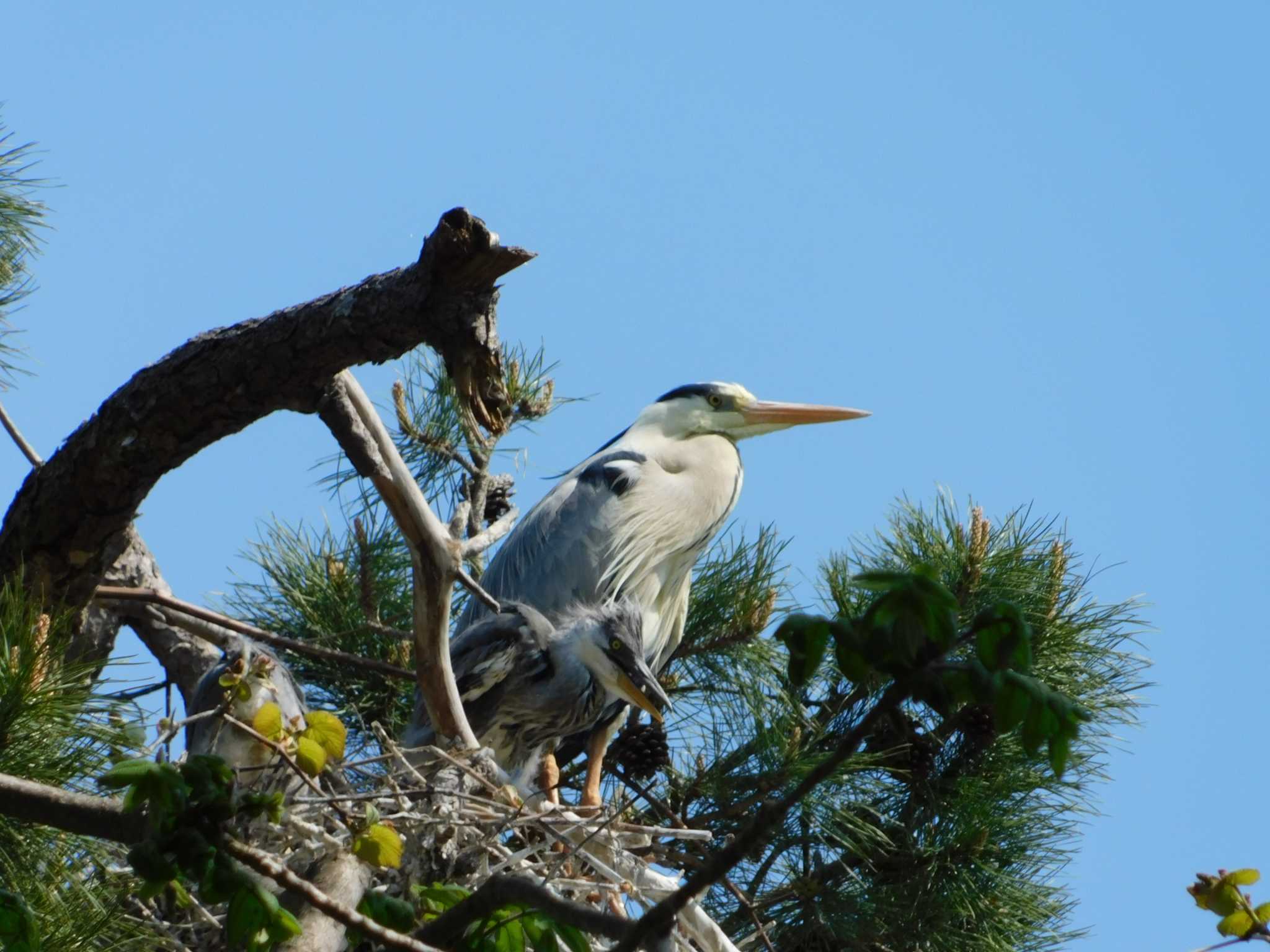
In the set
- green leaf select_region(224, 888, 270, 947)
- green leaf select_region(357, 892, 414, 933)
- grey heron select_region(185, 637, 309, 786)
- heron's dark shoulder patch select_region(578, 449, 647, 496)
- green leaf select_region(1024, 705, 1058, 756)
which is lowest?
green leaf select_region(224, 888, 270, 947)

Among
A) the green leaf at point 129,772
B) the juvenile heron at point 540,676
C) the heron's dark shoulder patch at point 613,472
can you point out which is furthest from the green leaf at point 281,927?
the heron's dark shoulder patch at point 613,472

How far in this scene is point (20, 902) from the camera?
1.12 metres

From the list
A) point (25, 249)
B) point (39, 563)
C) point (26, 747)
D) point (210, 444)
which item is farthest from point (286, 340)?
point (25, 249)

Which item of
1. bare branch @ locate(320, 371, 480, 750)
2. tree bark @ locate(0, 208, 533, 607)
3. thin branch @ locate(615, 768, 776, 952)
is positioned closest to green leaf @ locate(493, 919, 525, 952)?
thin branch @ locate(615, 768, 776, 952)

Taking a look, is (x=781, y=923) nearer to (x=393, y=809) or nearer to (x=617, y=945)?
(x=393, y=809)

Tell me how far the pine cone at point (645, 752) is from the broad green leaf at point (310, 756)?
1.39 m

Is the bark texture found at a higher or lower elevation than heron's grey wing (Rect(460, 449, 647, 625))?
lower

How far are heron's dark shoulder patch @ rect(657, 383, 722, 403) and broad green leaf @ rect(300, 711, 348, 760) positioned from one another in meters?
2.35

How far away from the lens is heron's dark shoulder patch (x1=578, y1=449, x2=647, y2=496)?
3.26m

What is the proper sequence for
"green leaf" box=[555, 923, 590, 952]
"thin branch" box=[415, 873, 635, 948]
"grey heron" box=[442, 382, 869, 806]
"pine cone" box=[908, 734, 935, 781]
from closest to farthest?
"thin branch" box=[415, 873, 635, 948] → "green leaf" box=[555, 923, 590, 952] → "pine cone" box=[908, 734, 935, 781] → "grey heron" box=[442, 382, 869, 806]

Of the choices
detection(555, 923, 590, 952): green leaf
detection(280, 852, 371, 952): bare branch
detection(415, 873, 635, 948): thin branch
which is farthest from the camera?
detection(280, 852, 371, 952): bare branch

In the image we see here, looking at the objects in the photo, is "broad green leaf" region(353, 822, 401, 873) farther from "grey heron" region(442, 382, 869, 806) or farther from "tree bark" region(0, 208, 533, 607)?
"grey heron" region(442, 382, 869, 806)

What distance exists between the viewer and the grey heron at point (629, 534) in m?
3.08

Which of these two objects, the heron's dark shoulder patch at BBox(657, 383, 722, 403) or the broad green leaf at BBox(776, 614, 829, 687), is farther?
the heron's dark shoulder patch at BBox(657, 383, 722, 403)
